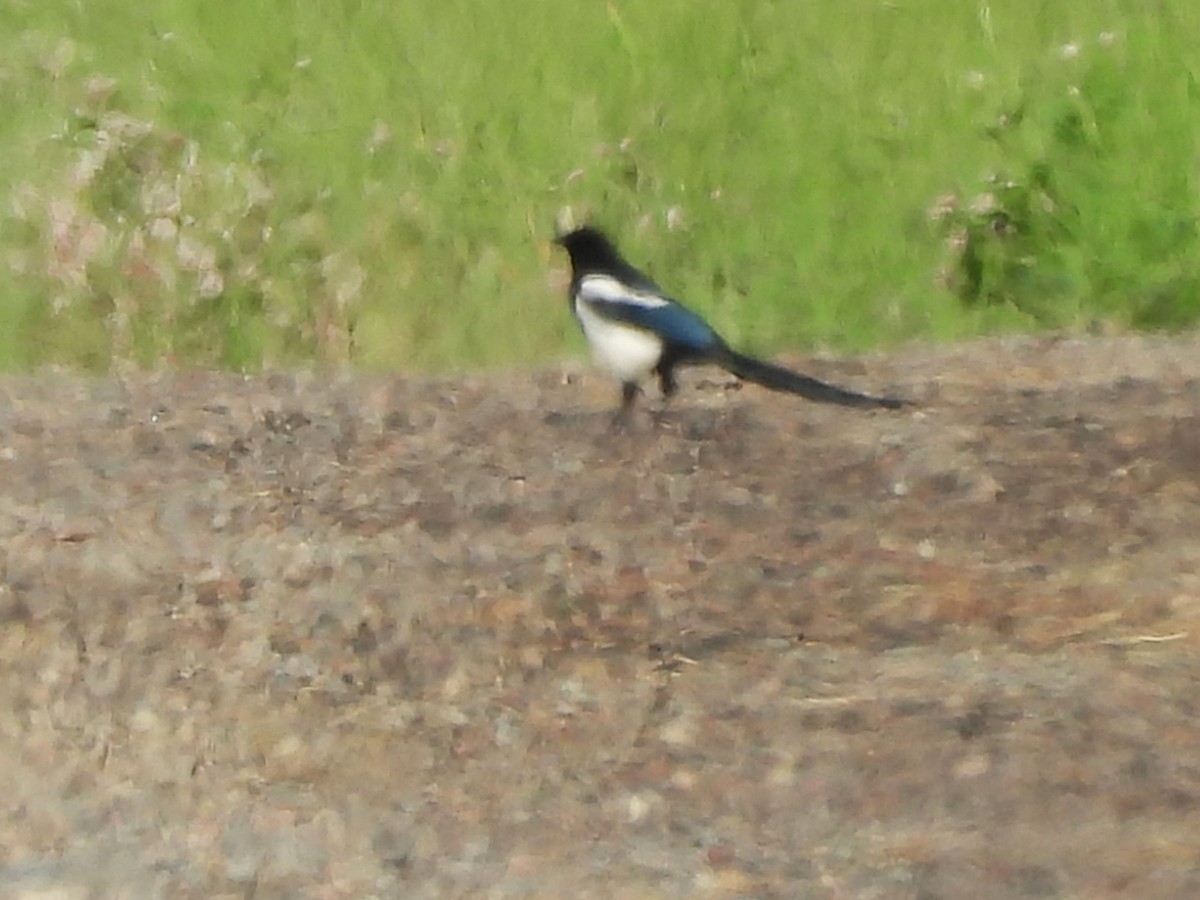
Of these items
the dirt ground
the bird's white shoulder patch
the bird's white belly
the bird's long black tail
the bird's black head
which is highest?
the bird's black head

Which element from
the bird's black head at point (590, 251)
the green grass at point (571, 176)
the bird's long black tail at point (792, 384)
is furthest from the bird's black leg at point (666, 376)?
the green grass at point (571, 176)

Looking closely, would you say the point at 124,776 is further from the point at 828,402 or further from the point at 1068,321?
the point at 1068,321

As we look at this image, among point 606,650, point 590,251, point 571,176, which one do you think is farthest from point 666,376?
point 571,176

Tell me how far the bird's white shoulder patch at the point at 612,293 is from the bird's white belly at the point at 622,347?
2.0 inches

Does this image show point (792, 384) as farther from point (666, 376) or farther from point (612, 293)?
point (612, 293)

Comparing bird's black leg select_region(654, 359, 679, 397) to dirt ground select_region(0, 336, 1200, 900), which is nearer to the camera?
dirt ground select_region(0, 336, 1200, 900)

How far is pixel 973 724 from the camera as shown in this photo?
2791 mm

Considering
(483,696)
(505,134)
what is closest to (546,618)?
(483,696)

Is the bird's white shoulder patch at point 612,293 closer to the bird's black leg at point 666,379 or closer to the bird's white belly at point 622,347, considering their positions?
the bird's white belly at point 622,347

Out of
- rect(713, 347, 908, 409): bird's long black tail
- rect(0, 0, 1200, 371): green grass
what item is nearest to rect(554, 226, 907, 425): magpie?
rect(713, 347, 908, 409): bird's long black tail

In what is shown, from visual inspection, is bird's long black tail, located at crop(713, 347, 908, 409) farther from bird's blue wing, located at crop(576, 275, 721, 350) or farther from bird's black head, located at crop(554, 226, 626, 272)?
bird's black head, located at crop(554, 226, 626, 272)

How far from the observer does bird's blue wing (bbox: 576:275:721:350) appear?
4.13m

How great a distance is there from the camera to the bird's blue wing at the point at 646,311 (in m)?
4.13

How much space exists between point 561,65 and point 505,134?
1.39 feet
